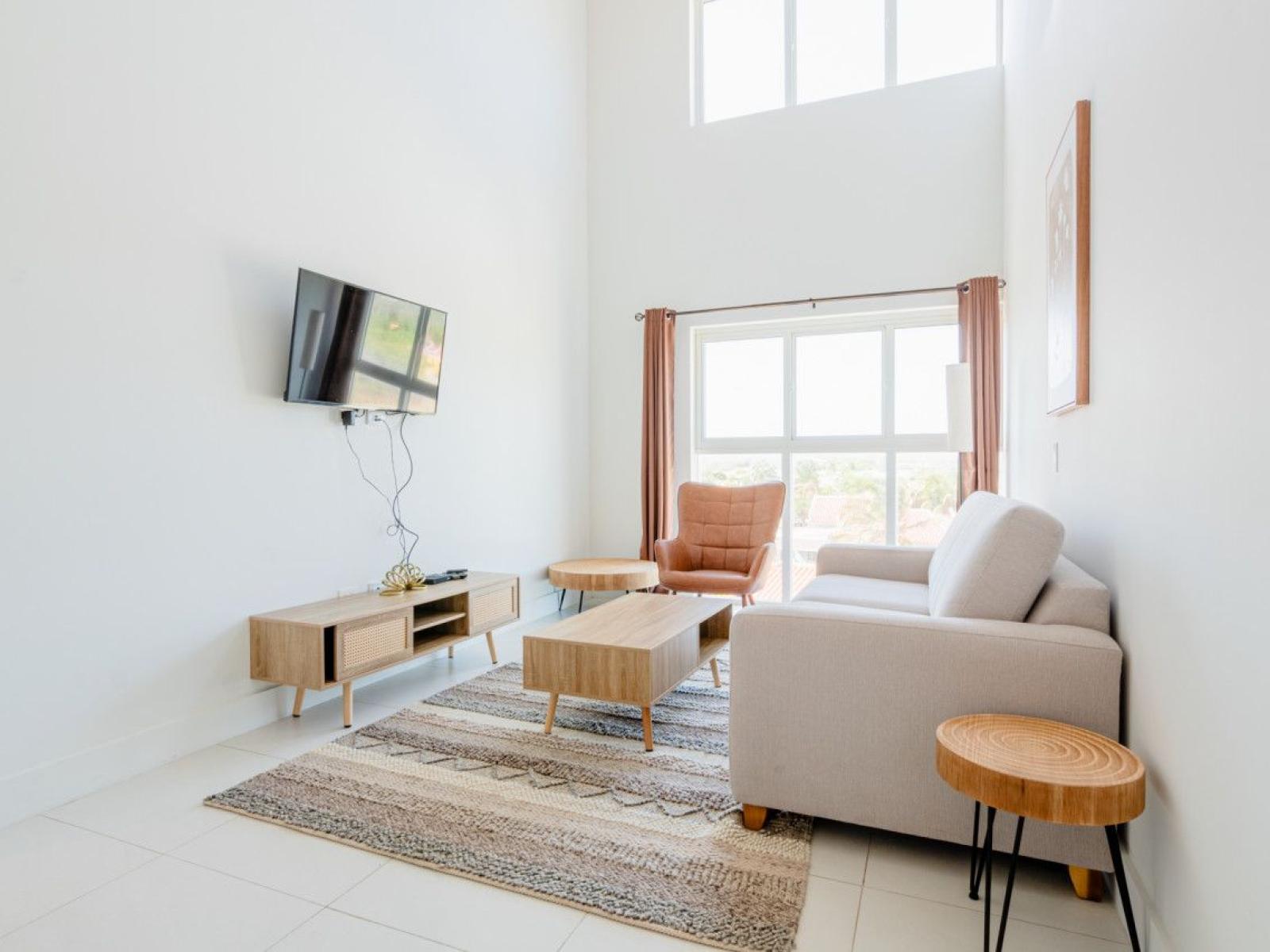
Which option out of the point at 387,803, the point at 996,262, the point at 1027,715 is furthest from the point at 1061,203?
the point at 387,803

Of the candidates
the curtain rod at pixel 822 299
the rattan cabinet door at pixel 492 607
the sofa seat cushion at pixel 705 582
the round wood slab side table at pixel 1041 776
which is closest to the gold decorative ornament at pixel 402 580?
the rattan cabinet door at pixel 492 607

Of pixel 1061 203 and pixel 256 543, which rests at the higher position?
pixel 1061 203

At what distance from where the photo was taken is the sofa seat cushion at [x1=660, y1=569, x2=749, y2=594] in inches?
169

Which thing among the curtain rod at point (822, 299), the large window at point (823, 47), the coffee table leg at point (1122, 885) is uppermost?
the large window at point (823, 47)

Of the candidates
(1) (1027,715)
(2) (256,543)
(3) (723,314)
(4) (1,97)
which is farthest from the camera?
(3) (723,314)

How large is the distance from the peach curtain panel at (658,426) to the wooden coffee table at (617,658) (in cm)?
215

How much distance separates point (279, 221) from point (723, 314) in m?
3.13

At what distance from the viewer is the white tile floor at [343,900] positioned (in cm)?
153

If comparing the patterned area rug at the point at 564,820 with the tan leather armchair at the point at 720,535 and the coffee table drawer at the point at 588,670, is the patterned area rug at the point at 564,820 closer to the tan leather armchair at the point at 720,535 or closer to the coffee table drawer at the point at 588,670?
the coffee table drawer at the point at 588,670

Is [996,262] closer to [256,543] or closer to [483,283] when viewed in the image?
[483,283]

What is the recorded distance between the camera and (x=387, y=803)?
7.08 ft

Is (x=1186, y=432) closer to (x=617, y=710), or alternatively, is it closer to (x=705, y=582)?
(x=617, y=710)

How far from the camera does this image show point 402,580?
133 inches

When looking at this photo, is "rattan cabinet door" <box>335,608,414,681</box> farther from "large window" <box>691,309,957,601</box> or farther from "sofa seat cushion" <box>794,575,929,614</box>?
"large window" <box>691,309,957,601</box>
